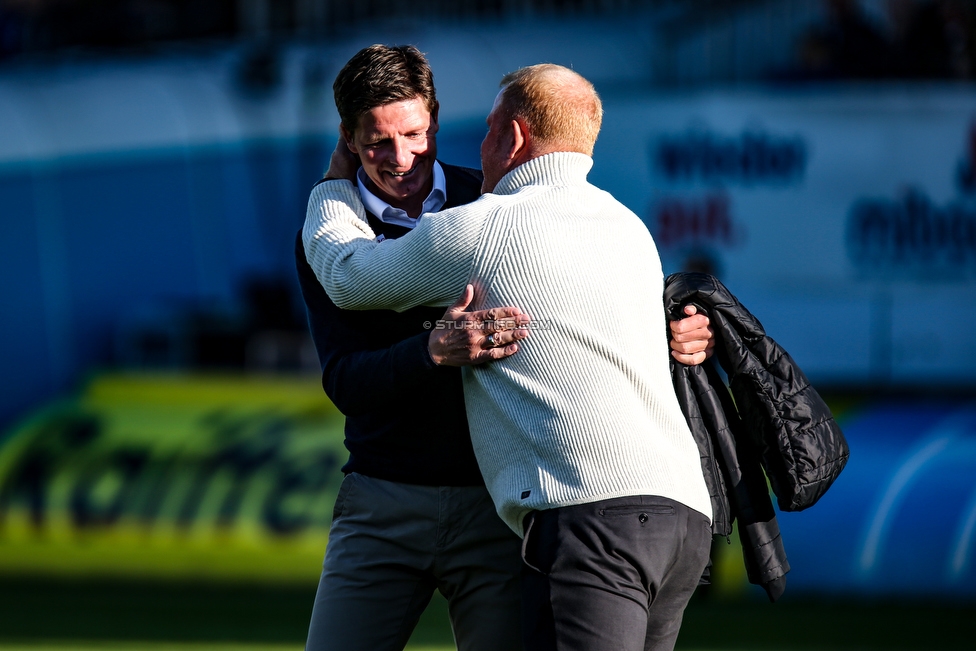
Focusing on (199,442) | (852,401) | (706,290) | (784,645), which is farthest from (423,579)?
(852,401)

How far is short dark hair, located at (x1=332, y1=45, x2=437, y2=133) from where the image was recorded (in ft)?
7.82

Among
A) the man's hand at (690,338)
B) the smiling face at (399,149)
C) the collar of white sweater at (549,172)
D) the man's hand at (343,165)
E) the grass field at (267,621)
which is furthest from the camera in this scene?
the grass field at (267,621)

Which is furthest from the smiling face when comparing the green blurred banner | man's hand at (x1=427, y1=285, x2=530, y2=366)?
the green blurred banner

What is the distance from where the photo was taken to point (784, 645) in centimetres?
568

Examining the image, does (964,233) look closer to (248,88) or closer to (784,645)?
(784,645)

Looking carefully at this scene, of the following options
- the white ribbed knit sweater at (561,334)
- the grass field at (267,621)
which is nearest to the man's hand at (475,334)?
the white ribbed knit sweater at (561,334)

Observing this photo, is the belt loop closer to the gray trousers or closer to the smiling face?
the gray trousers

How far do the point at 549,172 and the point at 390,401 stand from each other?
21.1 inches

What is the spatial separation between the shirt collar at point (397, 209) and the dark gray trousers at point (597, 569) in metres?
0.72

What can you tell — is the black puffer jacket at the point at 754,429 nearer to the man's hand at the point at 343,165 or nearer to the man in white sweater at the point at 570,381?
the man in white sweater at the point at 570,381

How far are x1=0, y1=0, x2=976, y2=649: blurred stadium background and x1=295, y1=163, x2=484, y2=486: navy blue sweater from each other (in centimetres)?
372

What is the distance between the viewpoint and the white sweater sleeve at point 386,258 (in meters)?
2.12

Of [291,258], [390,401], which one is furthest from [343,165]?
[291,258]

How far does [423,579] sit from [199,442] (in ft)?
14.9
